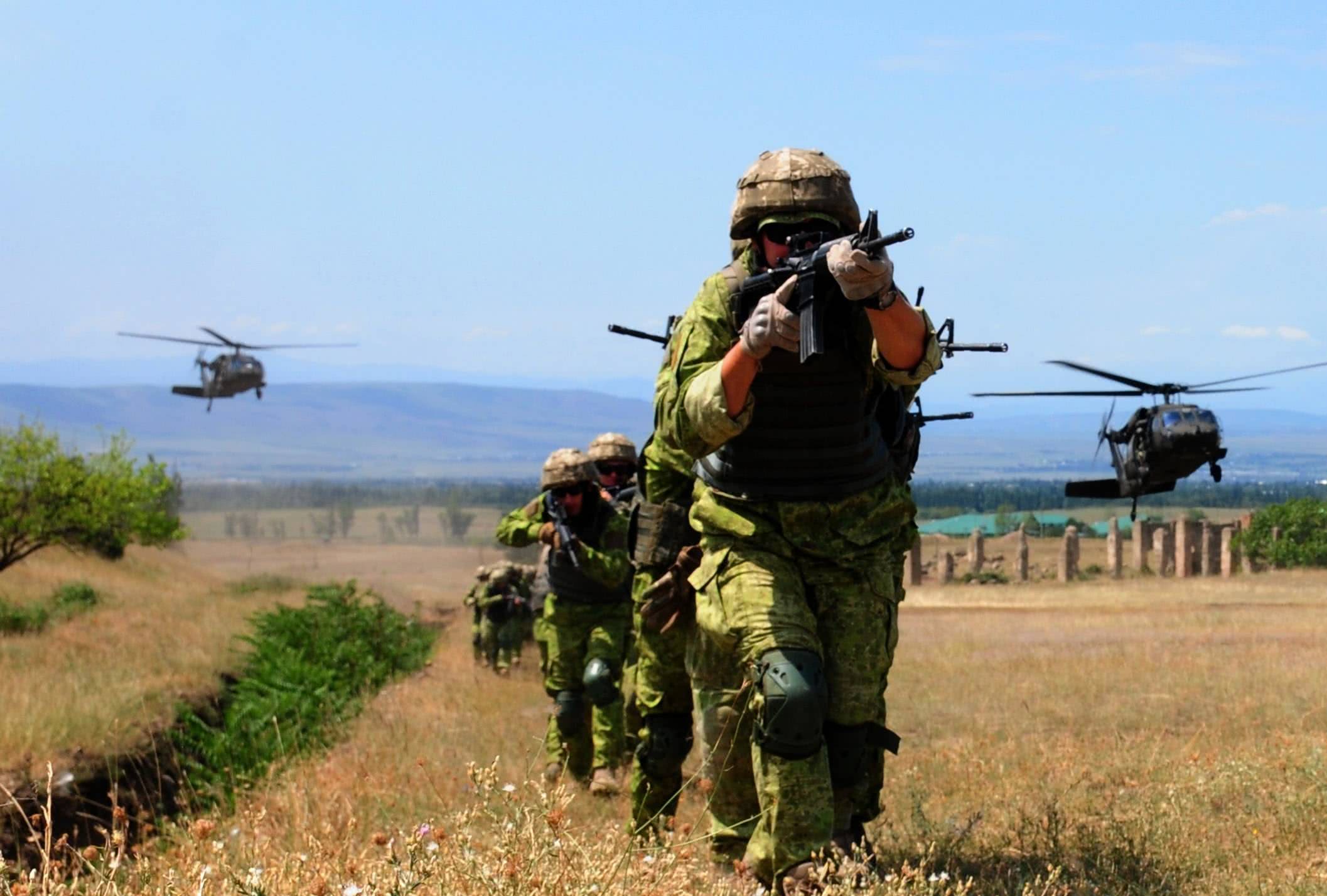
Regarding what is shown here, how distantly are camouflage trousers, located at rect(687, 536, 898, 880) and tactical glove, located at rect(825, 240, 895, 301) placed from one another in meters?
1.20

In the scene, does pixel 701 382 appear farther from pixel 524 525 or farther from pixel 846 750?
pixel 524 525

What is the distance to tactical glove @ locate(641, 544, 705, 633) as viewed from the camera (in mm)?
7340

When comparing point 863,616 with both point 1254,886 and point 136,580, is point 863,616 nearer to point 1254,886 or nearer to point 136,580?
point 1254,886

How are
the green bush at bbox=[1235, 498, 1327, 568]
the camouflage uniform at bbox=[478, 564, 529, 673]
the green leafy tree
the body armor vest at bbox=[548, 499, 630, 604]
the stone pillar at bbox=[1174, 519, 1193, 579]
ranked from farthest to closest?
the stone pillar at bbox=[1174, 519, 1193, 579]
the green bush at bbox=[1235, 498, 1327, 568]
the green leafy tree
the camouflage uniform at bbox=[478, 564, 529, 673]
the body armor vest at bbox=[548, 499, 630, 604]

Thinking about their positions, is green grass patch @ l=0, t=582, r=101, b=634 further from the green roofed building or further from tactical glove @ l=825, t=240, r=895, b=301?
the green roofed building

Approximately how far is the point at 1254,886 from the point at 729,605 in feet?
6.48

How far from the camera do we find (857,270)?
5441mm

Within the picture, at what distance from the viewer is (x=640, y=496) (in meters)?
8.25

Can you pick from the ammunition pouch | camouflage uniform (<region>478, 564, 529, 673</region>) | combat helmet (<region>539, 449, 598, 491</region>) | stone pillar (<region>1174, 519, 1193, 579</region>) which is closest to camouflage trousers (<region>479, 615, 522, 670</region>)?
camouflage uniform (<region>478, 564, 529, 673</region>)

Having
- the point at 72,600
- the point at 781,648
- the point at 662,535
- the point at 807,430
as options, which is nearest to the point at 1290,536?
the point at 72,600

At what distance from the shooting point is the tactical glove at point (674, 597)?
24.1 feet

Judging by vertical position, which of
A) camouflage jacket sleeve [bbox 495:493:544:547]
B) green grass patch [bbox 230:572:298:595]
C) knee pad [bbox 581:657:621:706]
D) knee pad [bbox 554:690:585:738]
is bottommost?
green grass patch [bbox 230:572:298:595]

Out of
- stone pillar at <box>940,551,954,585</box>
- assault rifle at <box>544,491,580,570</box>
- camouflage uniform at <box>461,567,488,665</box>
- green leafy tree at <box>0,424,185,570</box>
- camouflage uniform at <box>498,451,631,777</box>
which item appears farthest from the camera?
stone pillar at <box>940,551,954,585</box>

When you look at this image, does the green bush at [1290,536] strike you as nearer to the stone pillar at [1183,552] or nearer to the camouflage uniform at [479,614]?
the stone pillar at [1183,552]
